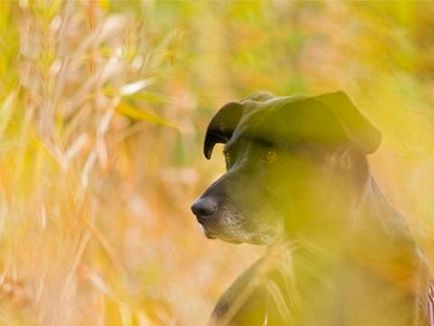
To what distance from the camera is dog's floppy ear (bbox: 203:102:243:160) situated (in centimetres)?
380

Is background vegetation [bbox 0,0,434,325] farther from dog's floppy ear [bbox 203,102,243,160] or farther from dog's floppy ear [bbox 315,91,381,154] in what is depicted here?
dog's floppy ear [bbox 203,102,243,160]

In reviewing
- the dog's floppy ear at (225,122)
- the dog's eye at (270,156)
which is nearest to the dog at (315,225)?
the dog's eye at (270,156)

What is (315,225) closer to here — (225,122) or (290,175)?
(290,175)

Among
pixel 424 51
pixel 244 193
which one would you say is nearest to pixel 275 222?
pixel 244 193

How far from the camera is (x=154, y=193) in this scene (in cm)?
477

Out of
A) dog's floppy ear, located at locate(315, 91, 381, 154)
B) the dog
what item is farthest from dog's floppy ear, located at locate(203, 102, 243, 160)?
dog's floppy ear, located at locate(315, 91, 381, 154)

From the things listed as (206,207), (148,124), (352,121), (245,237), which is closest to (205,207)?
(206,207)

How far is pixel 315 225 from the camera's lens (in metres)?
3.57

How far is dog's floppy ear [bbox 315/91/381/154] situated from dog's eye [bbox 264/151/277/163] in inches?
7.0

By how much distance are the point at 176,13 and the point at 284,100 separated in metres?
0.88

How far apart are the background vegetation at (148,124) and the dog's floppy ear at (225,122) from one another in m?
0.16

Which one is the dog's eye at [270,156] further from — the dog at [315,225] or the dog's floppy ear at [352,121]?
the dog's floppy ear at [352,121]

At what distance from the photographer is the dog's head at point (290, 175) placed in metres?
3.53

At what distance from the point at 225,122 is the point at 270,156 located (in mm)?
262
